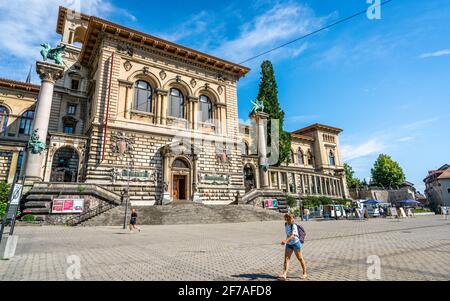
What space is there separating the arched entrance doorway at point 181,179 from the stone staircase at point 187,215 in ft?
11.1

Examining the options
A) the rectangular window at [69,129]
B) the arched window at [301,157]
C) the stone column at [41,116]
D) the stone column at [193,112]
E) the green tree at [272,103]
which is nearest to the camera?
the stone column at [41,116]

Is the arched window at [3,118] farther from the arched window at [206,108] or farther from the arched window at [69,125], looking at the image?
the arched window at [206,108]

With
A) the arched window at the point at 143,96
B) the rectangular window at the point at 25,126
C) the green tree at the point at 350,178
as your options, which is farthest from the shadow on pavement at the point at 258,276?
the green tree at the point at 350,178

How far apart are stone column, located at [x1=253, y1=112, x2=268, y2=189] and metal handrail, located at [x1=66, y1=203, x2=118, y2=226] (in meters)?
15.6

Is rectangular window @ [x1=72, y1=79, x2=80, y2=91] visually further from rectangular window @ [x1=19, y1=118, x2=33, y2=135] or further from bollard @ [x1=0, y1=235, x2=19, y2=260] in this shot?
bollard @ [x1=0, y1=235, x2=19, y2=260]

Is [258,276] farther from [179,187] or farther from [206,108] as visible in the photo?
[206,108]

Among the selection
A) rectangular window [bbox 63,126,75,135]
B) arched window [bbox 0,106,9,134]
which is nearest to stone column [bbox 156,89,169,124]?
rectangular window [bbox 63,126,75,135]

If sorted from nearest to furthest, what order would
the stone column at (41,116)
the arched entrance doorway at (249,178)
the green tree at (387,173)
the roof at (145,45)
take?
the stone column at (41,116)
the roof at (145,45)
the arched entrance doorway at (249,178)
the green tree at (387,173)

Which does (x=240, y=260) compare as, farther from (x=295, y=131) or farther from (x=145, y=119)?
(x=295, y=131)

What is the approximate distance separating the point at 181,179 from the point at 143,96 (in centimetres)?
902

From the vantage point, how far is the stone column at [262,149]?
91.7 ft

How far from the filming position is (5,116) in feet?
89.0

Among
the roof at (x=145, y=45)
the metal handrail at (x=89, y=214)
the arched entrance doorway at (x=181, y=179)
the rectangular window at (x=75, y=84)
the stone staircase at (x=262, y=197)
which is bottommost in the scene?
the metal handrail at (x=89, y=214)
